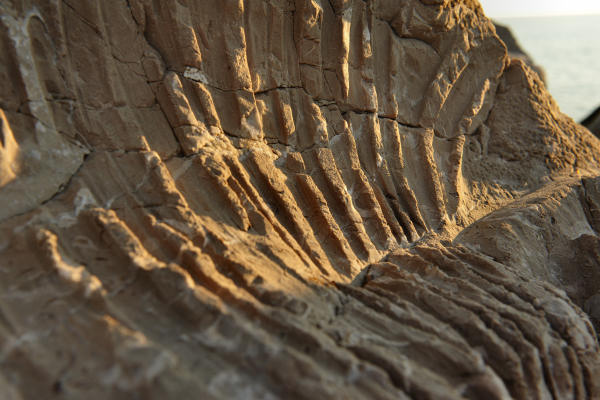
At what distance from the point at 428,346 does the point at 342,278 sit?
61 centimetres

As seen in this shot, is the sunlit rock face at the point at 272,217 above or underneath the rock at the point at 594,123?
underneath

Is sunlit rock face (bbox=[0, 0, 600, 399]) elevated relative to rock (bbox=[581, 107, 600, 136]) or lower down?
lower down

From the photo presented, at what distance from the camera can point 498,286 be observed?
2113 mm

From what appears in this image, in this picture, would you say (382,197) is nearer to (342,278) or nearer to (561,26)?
(342,278)

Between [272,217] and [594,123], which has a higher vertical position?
[594,123]

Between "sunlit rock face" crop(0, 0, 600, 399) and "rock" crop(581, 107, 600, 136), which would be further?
"rock" crop(581, 107, 600, 136)

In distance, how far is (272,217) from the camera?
2.14 meters

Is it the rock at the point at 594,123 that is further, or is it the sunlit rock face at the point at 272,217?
the rock at the point at 594,123

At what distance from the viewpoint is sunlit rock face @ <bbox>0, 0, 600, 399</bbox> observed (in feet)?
4.82

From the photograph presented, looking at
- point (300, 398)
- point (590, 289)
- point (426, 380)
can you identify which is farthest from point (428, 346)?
point (590, 289)

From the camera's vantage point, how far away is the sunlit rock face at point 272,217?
4.82ft

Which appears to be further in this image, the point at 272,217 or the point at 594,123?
the point at 594,123

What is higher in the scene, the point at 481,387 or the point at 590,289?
the point at 590,289

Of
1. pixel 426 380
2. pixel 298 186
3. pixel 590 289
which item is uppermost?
pixel 298 186
